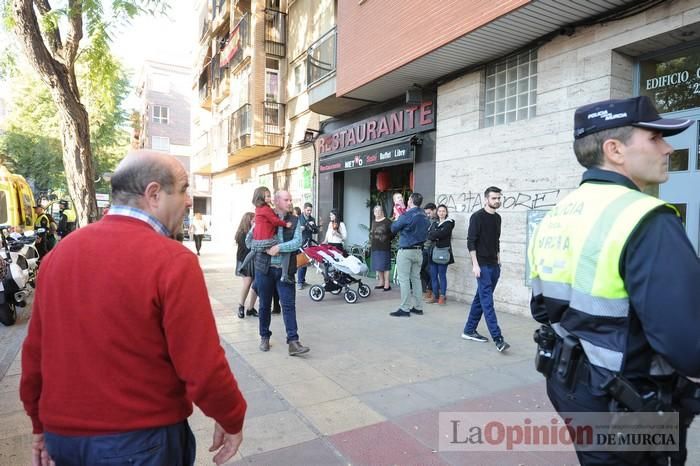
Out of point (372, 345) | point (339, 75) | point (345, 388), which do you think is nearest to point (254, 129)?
point (339, 75)

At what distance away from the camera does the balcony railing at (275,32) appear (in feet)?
55.0

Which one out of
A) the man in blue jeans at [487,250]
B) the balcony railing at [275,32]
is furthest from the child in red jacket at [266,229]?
the balcony railing at [275,32]

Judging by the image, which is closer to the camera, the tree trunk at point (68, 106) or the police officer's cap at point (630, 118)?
the police officer's cap at point (630, 118)

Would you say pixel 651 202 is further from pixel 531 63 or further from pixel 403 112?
pixel 403 112

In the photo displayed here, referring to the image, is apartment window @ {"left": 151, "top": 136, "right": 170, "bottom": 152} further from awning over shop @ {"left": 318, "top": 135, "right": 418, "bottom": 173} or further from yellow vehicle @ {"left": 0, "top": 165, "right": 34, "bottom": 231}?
awning over shop @ {"left": 318, "top": 135, "right": 418, "bottom": 173}

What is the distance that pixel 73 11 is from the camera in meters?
7.22

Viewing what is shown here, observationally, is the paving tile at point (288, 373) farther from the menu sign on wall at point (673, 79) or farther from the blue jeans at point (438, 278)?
the menu sign on wall at point (673, 79)

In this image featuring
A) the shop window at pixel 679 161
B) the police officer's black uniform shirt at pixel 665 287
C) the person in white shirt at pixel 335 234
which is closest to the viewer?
the police officer's black uniform shirt at pixel 665 287

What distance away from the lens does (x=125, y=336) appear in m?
1.46

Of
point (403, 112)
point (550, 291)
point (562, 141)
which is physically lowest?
point (550, 291)

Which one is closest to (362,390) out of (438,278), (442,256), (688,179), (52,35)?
(442,256)

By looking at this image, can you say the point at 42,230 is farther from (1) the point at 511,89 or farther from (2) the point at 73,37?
(1) the point at 511,89

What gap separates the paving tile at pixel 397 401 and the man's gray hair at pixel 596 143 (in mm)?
2642

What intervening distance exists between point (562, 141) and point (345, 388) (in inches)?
A: 197
